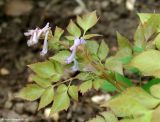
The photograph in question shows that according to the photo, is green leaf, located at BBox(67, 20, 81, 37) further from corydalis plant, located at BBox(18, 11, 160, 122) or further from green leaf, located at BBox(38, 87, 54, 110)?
green leaf, located at BBox(38, 87, 54, 110)

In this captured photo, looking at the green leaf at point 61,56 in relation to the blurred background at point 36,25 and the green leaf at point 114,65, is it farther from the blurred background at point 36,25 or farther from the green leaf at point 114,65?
the blurred background at point 36,25

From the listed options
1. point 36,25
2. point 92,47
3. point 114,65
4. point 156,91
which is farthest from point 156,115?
point 36,25

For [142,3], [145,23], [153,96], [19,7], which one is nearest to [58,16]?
[19,7]

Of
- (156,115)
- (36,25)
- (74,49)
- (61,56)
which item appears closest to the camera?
(156,115)

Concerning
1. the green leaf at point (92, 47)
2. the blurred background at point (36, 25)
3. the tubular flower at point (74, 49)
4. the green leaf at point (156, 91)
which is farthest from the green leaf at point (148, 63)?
the blurred background at point (36, 25)

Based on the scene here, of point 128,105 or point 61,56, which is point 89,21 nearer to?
point 61,56

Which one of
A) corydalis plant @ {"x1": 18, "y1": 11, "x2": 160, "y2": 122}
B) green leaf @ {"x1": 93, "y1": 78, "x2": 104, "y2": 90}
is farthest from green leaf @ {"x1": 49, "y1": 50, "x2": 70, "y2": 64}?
green leaf @ {"x1": 93, "y1": 78, "x2": 104, "y2": 90}
